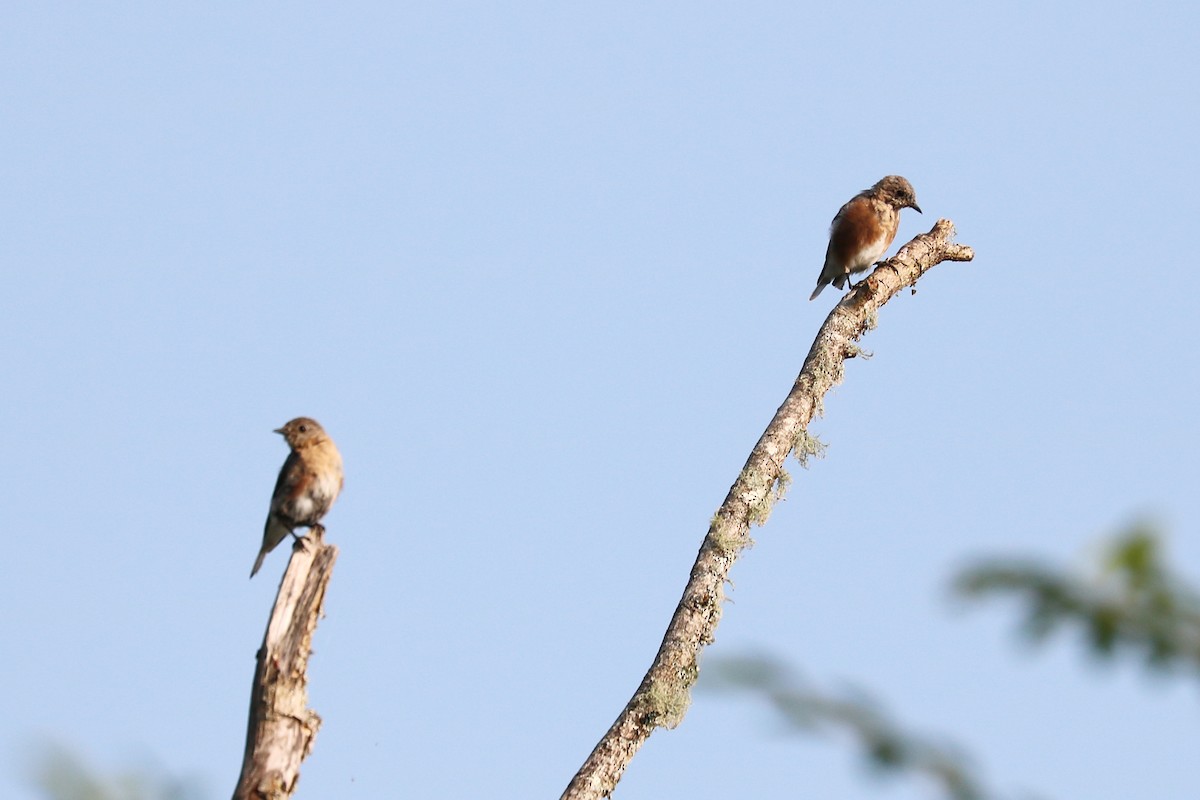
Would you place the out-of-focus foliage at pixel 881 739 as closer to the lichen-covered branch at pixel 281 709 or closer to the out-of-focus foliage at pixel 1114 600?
the out-of-focus foliage at pixel 1114 600

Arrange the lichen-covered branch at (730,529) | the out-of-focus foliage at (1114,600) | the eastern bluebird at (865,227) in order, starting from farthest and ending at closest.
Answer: the eastern bluebird at (865,227)
the lichen-covered branch at (730,529)
the out-of-focus foliage at (1114,600)

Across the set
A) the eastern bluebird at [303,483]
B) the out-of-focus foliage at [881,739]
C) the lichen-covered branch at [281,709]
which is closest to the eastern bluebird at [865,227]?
the eastern bluebird at [303,483]

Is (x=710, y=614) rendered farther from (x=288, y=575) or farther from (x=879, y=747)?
(x=879, y=747)

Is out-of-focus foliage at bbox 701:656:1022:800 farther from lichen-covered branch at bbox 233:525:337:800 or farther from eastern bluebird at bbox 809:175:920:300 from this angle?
eastern bluebird at bbox 809:175:920:300

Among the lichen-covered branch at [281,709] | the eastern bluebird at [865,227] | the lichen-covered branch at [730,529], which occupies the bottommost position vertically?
the lichen-covered branch at [281,709]

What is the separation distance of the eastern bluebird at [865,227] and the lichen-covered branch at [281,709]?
686 centimetres

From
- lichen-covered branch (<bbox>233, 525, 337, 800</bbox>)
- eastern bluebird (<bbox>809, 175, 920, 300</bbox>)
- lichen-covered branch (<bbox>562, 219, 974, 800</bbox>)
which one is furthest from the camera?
eastern bluebird (<bbox>809, 175, 920, 300</bbox>)

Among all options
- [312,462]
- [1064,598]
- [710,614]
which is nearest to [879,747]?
[1064,598]

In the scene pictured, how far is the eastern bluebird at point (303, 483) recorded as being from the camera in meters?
8.05

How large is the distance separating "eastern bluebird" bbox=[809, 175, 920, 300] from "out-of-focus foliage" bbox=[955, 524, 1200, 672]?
9.40m

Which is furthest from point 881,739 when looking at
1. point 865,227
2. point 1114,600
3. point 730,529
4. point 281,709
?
point 865,227

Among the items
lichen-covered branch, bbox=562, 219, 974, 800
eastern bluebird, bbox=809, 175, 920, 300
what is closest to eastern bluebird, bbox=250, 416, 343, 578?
lichen-covered branch, bbox=562, 219, 974, 800

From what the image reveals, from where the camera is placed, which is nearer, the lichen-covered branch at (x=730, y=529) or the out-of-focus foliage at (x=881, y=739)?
the out-of-focus foliage at (x=881, y=739)

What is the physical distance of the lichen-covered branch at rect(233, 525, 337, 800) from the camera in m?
5.01
